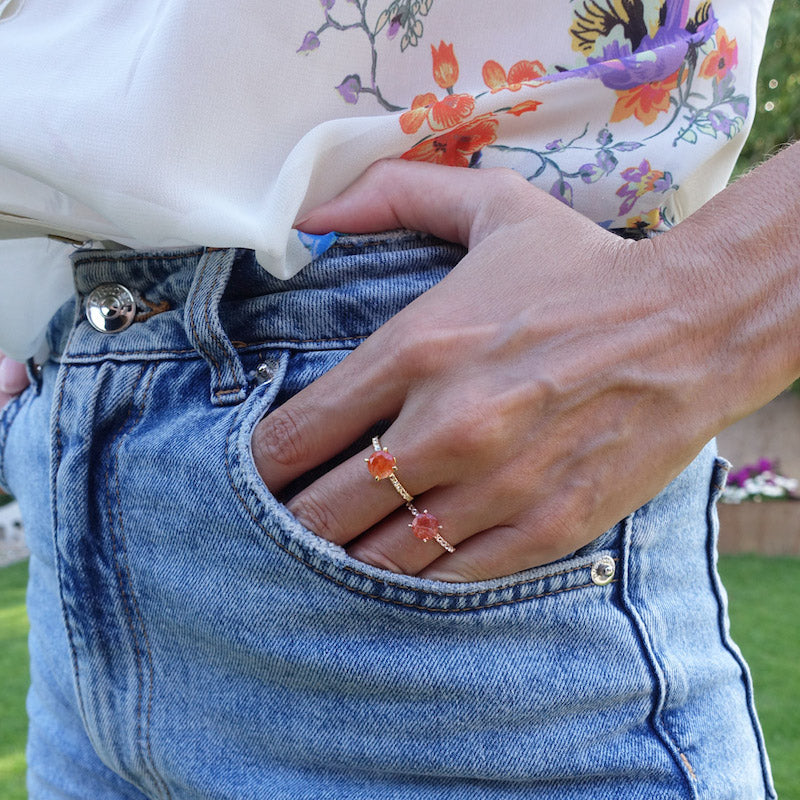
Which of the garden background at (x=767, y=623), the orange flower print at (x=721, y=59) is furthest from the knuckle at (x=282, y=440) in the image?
the garden background at (x=767, y=623)

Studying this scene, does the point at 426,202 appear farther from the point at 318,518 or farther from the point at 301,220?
the point at 318,518

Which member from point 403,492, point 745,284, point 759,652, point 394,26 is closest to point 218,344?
point 403,492

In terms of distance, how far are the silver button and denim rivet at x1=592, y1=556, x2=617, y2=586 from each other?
53 centimetres

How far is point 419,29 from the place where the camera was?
0.81 m

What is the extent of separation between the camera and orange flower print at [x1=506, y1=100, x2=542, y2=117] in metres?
0.80

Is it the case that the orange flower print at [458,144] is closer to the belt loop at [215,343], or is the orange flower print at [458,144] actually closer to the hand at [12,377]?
the belt loop at [215,343]

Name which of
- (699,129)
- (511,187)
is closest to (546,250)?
(511,187)

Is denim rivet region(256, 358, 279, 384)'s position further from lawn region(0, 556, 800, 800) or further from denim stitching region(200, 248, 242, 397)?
lawn region(0, 556, 800, 800)

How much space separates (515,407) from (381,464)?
124 millimetres

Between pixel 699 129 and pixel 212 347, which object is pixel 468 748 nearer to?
pixel 212 347

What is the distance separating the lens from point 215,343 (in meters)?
0.78

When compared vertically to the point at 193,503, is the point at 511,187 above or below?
above

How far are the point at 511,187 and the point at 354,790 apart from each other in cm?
59

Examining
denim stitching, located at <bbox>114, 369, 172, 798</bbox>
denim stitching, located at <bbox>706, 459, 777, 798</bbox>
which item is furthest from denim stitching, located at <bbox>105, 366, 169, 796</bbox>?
denim stitching, located at <bbox>706, 459, 777, 798</bbox>
